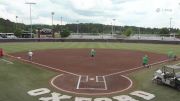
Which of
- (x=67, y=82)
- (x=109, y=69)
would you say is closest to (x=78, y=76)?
(x=67, y=82)

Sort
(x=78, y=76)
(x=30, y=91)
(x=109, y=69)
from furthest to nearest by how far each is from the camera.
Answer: (x=109, y=69), (x=78, y=76), (x=30, y=91)

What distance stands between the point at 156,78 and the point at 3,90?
45.4ft

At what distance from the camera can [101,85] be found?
23.7 meters

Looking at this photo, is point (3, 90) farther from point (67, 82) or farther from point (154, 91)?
point (154, 91)

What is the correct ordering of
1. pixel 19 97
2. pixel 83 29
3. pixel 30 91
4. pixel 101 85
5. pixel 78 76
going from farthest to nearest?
pixel 83 29
pixel 78 76
pixel 101 85
pixel 30 91
pixel 19 97

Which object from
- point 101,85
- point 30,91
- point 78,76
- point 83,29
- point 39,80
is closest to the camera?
point 30,91

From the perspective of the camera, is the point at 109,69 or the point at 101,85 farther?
the point at 109,69

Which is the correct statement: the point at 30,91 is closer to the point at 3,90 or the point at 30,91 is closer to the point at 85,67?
the point at 3,90

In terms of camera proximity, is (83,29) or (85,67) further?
(83,29)

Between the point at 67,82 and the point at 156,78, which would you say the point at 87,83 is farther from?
the point at 156,78

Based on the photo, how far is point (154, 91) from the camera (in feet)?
71.9

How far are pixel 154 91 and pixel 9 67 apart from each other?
60.7 feet

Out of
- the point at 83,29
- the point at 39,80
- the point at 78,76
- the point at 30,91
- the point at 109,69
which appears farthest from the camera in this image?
the point at 83,29

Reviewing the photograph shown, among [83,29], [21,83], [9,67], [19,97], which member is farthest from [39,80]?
[83,29]
